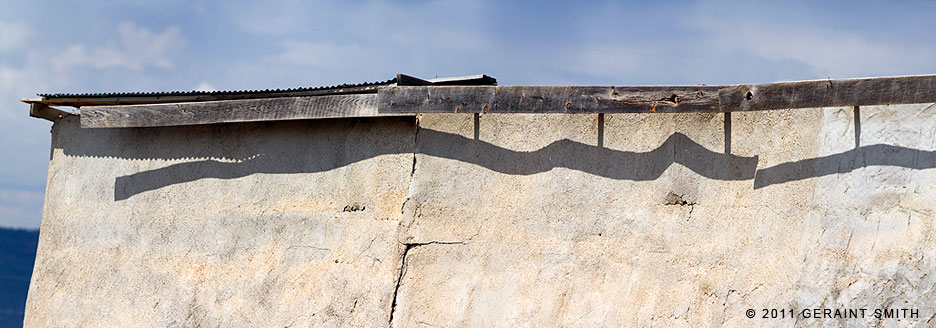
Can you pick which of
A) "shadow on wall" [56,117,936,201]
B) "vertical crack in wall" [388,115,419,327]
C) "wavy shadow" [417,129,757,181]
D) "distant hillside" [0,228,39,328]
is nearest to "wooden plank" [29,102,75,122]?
"shadow on wall" [56,117,936,201]

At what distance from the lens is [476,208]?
17.0ft

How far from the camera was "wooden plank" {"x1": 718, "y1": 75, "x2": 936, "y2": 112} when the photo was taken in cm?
424

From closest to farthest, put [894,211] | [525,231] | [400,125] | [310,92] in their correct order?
[894,211] < [525,231] < [400,125] < [310,92]

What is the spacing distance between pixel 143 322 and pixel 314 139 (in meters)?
1.96

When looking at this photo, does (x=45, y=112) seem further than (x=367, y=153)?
Yes

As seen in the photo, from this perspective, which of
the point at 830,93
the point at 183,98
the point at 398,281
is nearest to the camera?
the point at 830,93

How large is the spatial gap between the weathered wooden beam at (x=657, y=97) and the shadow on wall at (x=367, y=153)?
209 mm

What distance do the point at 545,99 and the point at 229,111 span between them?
232 cm

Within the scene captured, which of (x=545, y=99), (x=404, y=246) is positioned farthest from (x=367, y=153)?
(x=545, y=99)

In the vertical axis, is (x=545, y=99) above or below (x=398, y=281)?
above

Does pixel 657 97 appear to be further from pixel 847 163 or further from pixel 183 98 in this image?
pixel 183 98

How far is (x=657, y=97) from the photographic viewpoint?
15.6 feet

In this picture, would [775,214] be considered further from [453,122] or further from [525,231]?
[453,122]

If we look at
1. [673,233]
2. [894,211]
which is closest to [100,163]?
[673,233]
